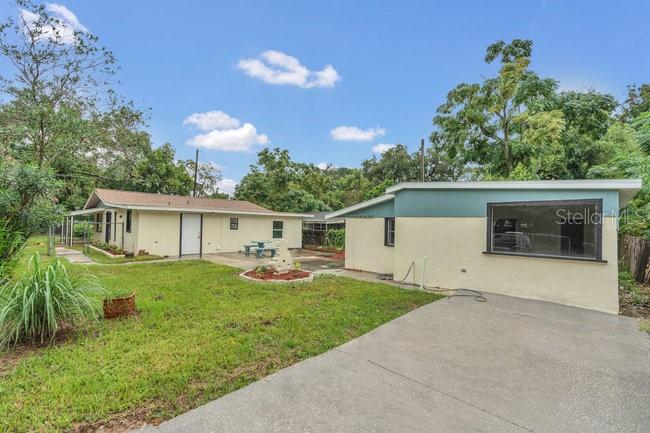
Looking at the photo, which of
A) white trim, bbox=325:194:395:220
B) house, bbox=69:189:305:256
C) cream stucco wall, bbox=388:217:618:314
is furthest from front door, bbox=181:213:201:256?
cream stucco wall, bbox=388:217:618:314

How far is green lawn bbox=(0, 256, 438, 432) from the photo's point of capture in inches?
99.2

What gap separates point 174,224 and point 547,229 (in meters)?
13.7

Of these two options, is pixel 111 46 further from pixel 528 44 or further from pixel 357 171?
pixel 357 171

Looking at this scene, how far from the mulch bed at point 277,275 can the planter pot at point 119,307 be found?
335 cm

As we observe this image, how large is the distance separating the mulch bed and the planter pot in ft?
11.0

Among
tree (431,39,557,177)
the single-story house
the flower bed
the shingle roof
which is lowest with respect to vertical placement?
the flower bed

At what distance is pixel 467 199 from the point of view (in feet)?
24.0

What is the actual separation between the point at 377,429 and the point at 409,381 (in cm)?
87

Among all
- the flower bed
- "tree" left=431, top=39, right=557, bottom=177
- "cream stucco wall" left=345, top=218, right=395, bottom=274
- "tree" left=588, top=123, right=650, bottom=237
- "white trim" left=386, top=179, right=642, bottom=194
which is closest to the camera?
"white trim" left=386, top=179, right=642, bottom=194

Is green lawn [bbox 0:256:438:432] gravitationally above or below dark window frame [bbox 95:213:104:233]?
below

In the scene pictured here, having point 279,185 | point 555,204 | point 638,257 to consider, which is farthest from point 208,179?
point 638,257

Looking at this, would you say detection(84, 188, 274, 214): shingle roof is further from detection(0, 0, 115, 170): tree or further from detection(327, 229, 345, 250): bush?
detection(327, 229, 345, 250): bush

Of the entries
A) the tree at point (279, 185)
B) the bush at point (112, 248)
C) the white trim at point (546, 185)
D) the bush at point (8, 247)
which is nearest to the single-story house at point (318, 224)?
the tree at point (279, 185)

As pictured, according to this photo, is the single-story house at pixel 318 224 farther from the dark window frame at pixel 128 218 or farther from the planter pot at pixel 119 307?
the planter pot at pixel 119 307
